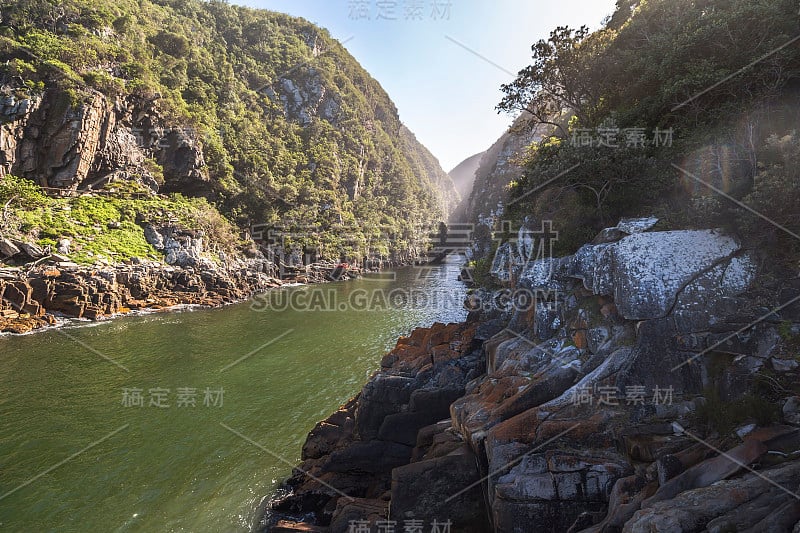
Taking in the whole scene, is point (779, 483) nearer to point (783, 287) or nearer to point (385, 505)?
point (783, 287)

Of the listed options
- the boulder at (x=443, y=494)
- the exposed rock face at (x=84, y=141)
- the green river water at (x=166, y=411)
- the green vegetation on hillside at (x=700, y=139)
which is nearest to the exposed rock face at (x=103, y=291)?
the green river water at (x=166, y=411)

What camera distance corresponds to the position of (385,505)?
433 inches

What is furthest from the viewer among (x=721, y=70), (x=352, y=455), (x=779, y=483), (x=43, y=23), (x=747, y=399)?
(x=43, y=23)

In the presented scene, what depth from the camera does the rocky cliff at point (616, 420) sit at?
6.61m

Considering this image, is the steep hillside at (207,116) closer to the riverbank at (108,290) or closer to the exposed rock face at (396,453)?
the riverbank at (108,290)

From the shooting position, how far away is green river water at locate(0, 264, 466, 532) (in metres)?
12.4

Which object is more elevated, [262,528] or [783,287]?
[783,287]

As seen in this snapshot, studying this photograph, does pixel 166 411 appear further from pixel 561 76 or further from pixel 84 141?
pixel 84 141

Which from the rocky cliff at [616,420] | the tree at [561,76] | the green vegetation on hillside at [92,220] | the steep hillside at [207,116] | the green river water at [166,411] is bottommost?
the green river water at [166,411]

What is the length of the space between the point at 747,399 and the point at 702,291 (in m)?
3.01

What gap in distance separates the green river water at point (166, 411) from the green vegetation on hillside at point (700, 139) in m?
14.7

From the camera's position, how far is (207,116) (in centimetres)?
6450

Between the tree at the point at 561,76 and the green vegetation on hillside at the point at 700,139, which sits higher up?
the tree at the point at 561,76

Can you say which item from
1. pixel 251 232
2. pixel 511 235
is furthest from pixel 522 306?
pixel 251 232
